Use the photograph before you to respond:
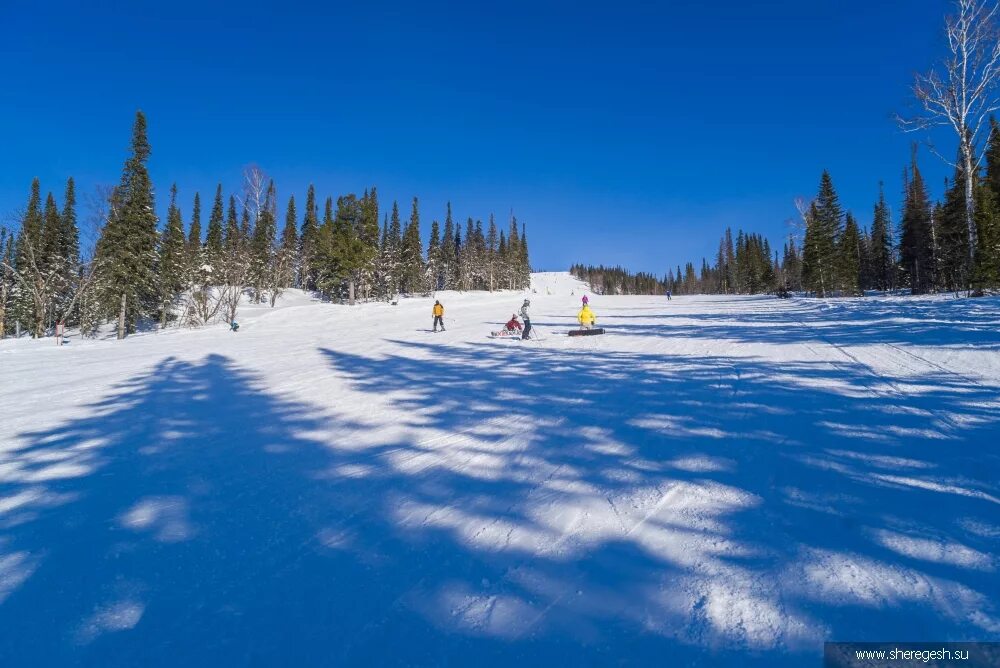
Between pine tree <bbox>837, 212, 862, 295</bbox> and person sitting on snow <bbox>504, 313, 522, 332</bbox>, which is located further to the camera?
pine tree <bbox>837, 212, 862, 295</bbox>

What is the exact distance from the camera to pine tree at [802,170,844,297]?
45.3 metres

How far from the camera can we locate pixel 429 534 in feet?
12.1

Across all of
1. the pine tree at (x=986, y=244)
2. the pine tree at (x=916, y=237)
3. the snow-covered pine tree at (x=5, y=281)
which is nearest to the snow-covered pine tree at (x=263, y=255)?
the snow-covered pine tree at (x=5, y=281)

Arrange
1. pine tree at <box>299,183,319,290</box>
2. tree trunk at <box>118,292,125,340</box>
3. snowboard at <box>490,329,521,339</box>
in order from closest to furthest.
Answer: snowboard at <box>490,329,521,339</box> < tree trunk at <box>118,292,125,340</box> < pine tree at <box>299,183,319,290</box>

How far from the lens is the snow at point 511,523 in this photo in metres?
2.56

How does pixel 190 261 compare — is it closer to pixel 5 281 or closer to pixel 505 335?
pixel 5 281

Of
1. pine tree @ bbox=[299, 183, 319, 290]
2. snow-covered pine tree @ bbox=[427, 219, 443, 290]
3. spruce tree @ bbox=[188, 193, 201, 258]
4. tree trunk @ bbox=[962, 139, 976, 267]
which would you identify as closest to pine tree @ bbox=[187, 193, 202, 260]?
spruce tree @ bbox=[188, 193, 201, 258]

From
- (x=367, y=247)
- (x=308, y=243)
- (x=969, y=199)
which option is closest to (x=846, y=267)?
(x=969, y=199)

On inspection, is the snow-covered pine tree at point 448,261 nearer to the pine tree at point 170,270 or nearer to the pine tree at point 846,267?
the pine tree at point 170,270

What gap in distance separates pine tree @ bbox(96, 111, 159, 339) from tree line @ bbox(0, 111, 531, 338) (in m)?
0.07

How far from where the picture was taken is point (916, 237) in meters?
49.2

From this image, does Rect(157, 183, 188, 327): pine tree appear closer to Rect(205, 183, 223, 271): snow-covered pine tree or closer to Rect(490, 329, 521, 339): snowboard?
Rect(205, 183, 223, 271): snow-covered pine tree

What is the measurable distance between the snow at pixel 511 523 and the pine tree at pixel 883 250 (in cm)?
6835

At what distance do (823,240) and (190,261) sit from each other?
212ft
